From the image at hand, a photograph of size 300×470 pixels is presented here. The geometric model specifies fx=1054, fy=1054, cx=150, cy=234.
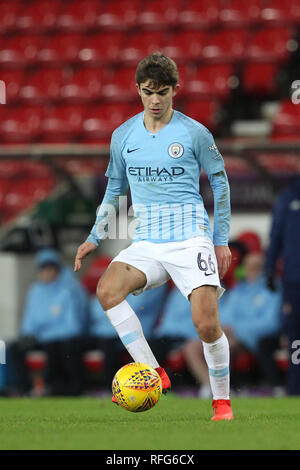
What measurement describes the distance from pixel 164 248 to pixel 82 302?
4780mm

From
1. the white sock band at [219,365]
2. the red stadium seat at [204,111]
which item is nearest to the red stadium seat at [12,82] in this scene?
the red stadium seat at [204,111]

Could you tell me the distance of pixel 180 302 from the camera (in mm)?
10281

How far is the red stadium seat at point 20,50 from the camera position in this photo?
15273 millimetres

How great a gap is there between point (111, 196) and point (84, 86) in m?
8.32

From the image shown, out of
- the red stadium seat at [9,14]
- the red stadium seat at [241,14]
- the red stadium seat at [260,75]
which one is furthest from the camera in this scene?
the red stadium seat at [9,14]

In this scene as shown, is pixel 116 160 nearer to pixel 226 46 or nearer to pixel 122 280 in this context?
pixel 122 280

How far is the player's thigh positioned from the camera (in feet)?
19.4

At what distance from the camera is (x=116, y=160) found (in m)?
6.20

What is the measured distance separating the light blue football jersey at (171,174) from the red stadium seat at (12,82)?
29.4 feet

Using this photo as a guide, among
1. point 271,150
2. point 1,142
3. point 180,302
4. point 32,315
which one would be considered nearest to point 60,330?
point 32,315

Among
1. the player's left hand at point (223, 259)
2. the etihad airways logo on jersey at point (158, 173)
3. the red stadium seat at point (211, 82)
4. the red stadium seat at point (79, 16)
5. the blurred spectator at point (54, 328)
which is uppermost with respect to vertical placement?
the red stadium seat at point (79, 16)

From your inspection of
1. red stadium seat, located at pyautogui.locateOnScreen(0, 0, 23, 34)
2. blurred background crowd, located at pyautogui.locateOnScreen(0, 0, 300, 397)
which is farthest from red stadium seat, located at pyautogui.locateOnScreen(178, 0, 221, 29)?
red stadium seat, located at pyautogui.locateOnScreen(0, 0, 23, 34)

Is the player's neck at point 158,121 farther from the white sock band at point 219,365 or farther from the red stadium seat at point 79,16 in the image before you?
the red stadium seat at point 79,16

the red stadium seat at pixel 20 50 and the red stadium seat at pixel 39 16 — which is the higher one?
the red stadium seat at pixel 39 16
